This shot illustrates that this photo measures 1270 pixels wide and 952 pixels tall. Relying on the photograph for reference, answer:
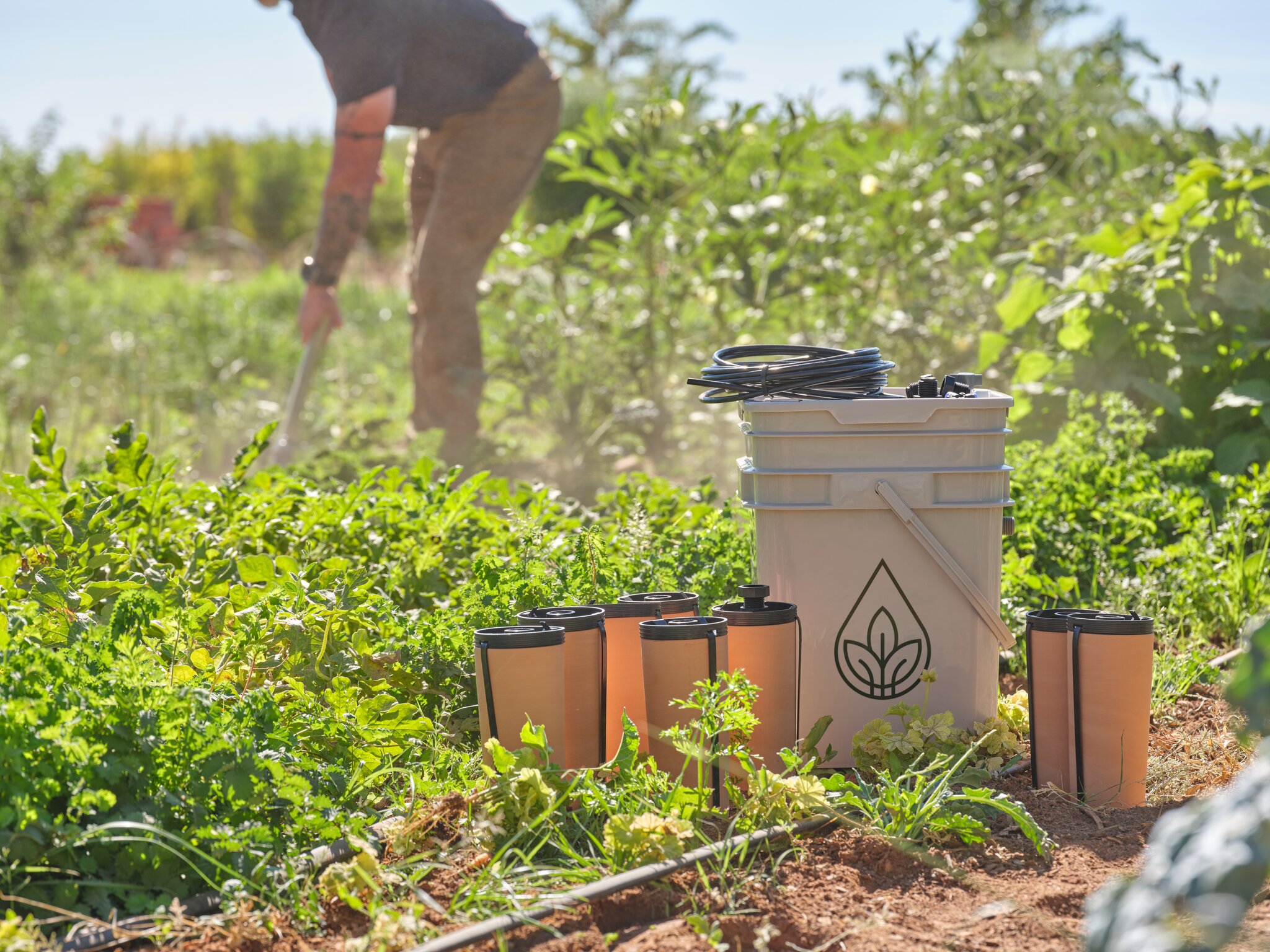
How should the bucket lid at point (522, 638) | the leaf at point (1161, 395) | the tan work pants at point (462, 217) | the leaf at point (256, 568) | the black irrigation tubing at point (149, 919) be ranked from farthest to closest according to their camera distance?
1. the tan work pants at point (462, 217)
2. the leaf at point (1161, 395)
3. the leaf at point (256, 568)
4. the bucket lid at point (522, 638)
5. the black irrigation tubing at point (149, 919)

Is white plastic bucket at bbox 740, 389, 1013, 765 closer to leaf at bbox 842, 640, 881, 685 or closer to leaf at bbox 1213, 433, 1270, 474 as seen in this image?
leaf at bbox 842, 640, 881, 685

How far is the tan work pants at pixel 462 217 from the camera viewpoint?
15.1ft

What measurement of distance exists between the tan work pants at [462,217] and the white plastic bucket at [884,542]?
2792 millimetres

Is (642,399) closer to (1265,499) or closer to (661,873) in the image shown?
(1265,499)

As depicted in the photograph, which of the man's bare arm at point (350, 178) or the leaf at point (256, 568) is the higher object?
the man's bare arm at point (350, 178)

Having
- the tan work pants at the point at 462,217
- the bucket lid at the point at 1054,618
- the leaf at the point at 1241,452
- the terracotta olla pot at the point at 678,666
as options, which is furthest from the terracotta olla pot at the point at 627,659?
the tan work pants at the point at 462,217

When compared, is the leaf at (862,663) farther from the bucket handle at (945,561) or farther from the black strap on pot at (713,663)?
the black strap on pot at (713,663)

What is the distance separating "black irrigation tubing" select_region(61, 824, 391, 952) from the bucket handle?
4.07ft

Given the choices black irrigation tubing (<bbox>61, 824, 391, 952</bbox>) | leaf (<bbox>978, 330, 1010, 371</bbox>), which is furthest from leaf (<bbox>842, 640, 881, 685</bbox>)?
leaf (<bbox>978, 330, 1010, 371</bbox>)

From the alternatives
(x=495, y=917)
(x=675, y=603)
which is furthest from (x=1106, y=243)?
(x=495, y=917)

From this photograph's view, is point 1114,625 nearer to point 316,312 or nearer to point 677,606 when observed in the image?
point 677,606

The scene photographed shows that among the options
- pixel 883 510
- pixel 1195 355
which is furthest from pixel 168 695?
pixel 1195 355

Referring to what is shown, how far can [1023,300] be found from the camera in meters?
4.57

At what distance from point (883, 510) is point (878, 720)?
0.44 metres
